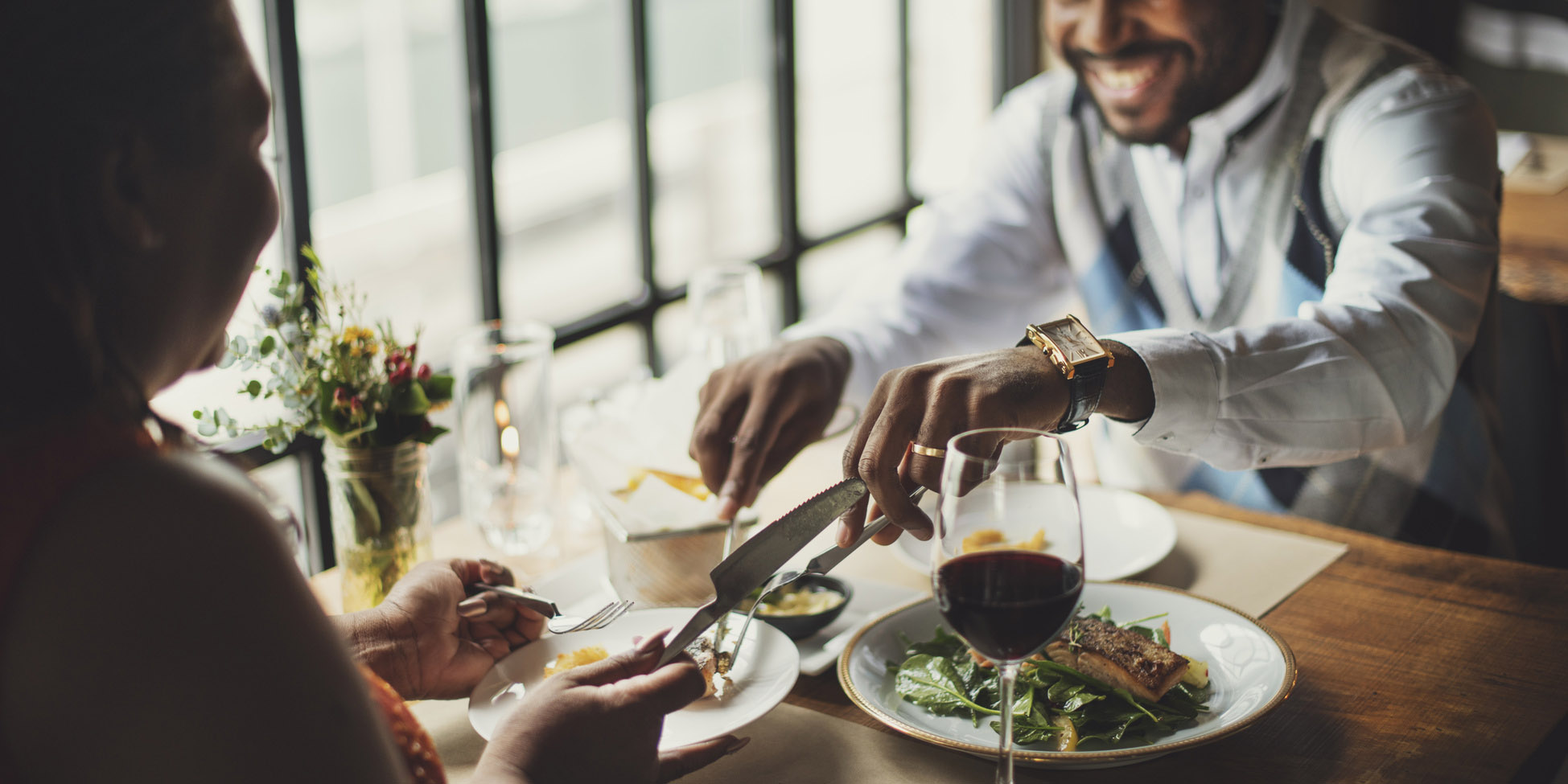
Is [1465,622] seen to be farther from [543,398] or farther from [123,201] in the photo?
[123,201]

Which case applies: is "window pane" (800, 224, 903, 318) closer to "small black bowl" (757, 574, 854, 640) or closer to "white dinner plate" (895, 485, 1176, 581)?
"white dinner plate" (895, 485, 1176, 581)

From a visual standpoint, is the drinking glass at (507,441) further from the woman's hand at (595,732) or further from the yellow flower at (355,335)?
the woman's hand at (595,732)

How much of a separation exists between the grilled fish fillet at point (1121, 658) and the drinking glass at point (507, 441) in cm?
70

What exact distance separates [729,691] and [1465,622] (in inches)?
28.8

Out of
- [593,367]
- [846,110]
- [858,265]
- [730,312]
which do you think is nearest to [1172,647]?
[730,312]

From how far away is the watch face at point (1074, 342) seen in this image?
117cm

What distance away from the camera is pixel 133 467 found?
567mm

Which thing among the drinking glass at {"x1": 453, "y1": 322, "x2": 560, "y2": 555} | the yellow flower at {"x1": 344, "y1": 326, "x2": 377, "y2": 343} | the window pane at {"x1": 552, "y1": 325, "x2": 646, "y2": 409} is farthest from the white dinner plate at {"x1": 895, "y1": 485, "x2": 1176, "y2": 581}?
the window pane at {"x1": 552, "y1": 325, "x2": 646, "y2": 409}

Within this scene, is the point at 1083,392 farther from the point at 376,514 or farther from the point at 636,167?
the point at 636,167

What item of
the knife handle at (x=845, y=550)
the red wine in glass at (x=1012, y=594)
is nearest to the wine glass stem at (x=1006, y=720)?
the red wine in glass at (x=1012, y=594)

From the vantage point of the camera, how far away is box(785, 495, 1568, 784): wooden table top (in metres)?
0.96

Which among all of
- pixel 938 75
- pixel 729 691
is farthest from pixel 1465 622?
pixel 938 75

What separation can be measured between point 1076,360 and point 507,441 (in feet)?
2.34

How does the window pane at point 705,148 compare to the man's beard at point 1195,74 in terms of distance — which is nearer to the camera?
the man's beard at point 1195,74
